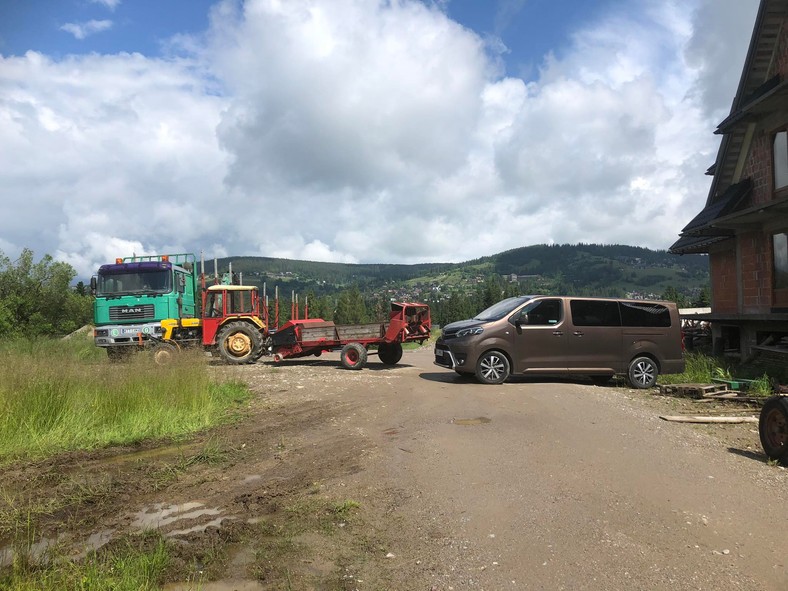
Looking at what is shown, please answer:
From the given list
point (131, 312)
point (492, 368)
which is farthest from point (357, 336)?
point (131, 312)

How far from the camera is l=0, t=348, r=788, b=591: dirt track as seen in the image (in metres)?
3.94

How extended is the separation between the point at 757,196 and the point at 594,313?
9292mm

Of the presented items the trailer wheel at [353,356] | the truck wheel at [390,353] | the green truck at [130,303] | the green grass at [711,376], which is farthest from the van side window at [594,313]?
the green truck at [130,303]

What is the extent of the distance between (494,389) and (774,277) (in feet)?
37.7

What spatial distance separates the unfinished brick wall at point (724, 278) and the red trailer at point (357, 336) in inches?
461

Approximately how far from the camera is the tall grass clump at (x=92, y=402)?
7.79 m

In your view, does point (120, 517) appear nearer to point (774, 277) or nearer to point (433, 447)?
point (433, 447)

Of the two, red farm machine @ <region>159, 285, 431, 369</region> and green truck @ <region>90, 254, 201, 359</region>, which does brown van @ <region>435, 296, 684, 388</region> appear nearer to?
red farm machine @ <region>159, 285, 431, 369</region>

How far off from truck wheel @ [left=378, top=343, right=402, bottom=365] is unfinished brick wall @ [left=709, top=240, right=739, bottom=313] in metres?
12.0

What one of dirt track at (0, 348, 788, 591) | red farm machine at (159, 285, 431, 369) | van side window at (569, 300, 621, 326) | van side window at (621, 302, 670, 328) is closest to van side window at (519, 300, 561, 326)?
van side window at (569, 300, 621, 326)

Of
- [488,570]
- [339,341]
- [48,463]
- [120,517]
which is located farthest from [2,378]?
[339,341]

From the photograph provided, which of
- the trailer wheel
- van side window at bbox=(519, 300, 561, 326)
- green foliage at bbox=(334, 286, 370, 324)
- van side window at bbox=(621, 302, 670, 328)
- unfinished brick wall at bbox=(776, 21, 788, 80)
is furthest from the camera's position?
green foliage at bbox=(334, 286, 370, 324)

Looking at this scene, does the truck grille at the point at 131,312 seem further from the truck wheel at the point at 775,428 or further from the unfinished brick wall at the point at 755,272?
the unfinished brick wall at the point at 755,272

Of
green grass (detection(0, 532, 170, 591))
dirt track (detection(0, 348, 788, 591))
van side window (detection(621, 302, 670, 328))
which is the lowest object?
dirt track (detection(0, 348, 788, 591))
